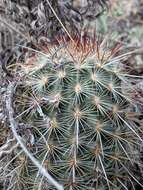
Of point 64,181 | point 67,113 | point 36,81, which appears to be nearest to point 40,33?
point 36,81

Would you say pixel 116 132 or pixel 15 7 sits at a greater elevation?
pixel 15 7

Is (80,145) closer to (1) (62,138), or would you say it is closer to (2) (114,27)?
(1) (62,138)

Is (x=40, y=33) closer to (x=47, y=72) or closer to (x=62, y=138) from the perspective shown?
(x=47, y=72)

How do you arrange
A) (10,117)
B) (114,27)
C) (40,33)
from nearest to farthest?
(10,117) → (40,33) → (114,27)

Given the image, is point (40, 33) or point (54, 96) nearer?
point (54, 96)

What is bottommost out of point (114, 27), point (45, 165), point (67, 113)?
point (114, 27)

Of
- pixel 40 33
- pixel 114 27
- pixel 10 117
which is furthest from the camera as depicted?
pixel 114 27
